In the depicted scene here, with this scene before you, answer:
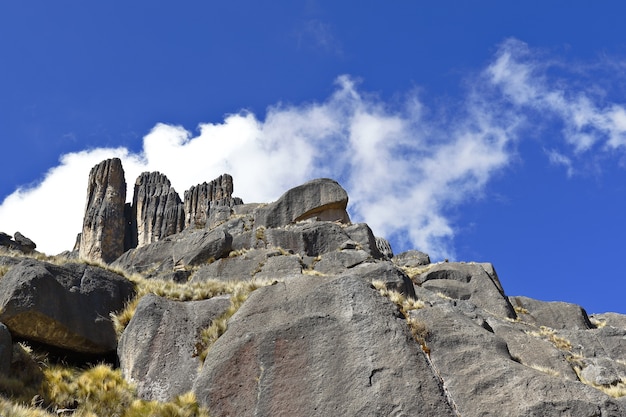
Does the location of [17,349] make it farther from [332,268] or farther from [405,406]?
[332,268]

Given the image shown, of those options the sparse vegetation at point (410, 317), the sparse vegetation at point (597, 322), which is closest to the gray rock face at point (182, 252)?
the sparse vegetation at point (410, 317)

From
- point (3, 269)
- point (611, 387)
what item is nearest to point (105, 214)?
point (3, 269)

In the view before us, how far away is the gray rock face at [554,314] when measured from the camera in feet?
119

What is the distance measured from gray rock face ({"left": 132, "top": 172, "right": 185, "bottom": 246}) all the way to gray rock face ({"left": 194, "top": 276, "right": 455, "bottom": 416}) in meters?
84.0

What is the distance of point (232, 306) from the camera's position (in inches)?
619

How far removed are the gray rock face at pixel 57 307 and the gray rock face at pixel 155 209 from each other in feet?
265

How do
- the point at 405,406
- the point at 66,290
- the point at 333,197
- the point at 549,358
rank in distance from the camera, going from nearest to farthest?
the point at 405,406
the point at 66,290
the point at 549,358
the point at 333,197

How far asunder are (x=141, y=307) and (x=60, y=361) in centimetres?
230

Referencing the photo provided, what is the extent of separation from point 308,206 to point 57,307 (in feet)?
100

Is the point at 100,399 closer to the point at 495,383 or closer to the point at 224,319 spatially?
the point at 224,319

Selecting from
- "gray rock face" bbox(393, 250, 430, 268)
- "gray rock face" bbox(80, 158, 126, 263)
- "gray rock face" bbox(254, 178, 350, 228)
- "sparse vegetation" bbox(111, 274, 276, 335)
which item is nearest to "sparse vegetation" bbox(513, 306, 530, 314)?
"gray rock face" bbox(393, 250, 430, 268)

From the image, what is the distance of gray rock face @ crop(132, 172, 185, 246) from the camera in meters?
97.9

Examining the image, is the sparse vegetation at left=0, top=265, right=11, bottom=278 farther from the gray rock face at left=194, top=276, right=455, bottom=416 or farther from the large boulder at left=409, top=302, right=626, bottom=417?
the large boulder at left=409, top=302, right=626, bottom=417

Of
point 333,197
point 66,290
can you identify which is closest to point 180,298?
point 66,290
